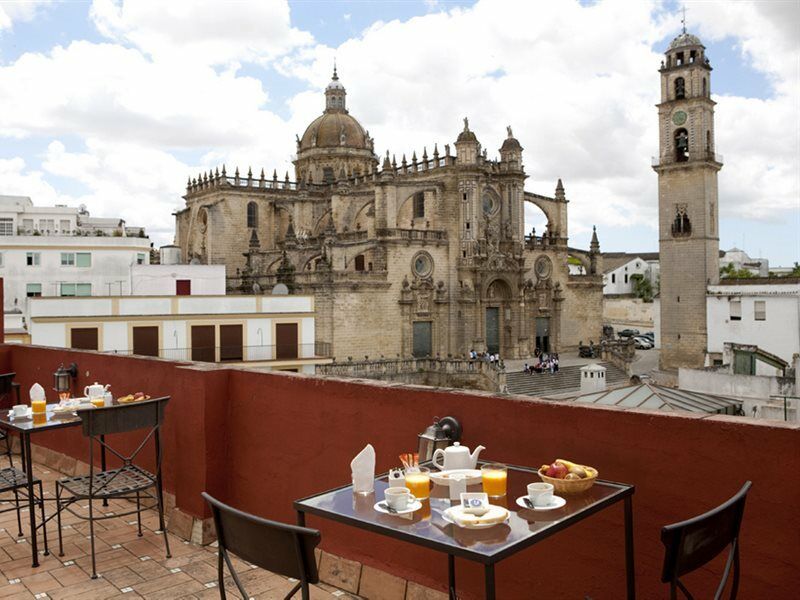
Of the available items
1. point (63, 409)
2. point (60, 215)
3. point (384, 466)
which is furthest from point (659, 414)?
point (60, 215)

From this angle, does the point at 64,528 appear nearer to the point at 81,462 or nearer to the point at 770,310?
the point at 81,462

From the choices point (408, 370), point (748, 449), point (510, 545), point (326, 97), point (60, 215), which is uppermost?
point (326, 97)

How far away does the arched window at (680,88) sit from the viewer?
3966 cm

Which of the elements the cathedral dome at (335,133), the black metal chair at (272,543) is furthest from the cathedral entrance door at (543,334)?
the black metal chair at (272,543)

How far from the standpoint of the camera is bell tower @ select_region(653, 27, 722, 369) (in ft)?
126

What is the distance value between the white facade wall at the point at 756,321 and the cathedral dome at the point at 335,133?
79.9 ft

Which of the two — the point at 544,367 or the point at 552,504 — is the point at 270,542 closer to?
the point at 552,504

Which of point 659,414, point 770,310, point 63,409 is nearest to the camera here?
point 659,414

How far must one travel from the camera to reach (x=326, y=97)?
5119 cm

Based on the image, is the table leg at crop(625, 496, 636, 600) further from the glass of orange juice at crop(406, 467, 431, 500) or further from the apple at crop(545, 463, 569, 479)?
the glass of orange juice at crop(406, 467, 431, 500)

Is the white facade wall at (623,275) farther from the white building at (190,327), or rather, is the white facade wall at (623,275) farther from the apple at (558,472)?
the apple at (558,472)

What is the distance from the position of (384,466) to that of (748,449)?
2.44m

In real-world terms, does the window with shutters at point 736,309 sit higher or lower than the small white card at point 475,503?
higher

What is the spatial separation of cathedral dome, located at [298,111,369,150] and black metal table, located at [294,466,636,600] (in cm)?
4646
